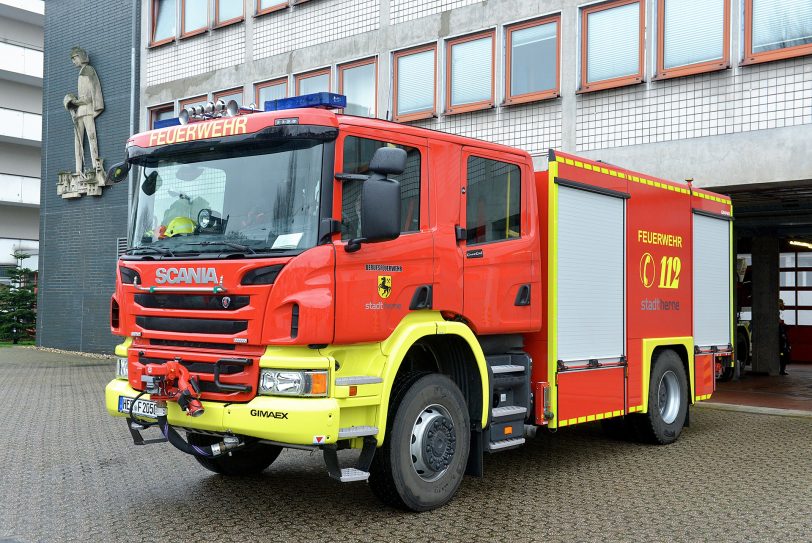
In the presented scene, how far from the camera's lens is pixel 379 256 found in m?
6.10

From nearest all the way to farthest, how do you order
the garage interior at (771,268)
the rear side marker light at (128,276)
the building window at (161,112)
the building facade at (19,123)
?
1. the rear side marker light at (128,276)
2. the garage interior at (771,268)
3. the building window at (161,112)
4. the building facade at (19,123)

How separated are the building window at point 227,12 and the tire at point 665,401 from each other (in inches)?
502

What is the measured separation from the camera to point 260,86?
60.6ft

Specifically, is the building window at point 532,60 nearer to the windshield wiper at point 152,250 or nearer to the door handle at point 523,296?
the door handle at point 523,296

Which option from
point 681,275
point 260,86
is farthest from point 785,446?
point 260,86

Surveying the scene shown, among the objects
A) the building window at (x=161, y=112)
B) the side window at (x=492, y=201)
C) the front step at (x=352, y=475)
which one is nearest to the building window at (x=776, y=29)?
the side window at (x=492, y=201)

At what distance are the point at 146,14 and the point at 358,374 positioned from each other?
17.6 m

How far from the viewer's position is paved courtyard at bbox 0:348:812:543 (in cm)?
594

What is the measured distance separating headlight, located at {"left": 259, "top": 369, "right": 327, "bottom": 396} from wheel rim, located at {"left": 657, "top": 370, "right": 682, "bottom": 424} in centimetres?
493

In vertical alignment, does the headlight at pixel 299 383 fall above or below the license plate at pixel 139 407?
A: above

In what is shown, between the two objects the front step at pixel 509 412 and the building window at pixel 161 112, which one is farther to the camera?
the building window at pixel 161 112

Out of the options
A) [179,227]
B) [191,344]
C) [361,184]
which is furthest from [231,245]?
[361,184]

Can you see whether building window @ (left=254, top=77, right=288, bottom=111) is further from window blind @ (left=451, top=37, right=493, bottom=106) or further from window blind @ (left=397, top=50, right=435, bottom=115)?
window blind @ (left=451, top=37, right=493, bottom=106)

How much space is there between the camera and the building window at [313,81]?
17.1 metres
